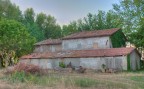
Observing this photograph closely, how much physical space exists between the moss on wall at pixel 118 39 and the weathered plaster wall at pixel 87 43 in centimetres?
133

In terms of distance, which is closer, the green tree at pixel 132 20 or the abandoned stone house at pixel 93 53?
the abandoned stone house at pixel 93 53

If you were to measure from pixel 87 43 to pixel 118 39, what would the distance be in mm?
6117

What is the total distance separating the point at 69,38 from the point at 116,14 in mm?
10903

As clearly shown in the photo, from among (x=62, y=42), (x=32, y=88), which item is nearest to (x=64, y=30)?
(x=62, y=42)

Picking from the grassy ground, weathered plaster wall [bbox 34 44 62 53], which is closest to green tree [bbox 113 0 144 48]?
weathered plaster wall [bbox 34 44 62 53]

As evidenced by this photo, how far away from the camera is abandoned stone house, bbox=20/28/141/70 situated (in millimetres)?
45281

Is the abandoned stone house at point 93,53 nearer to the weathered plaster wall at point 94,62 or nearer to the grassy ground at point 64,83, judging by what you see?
the weathered plaster wall at point 94,62

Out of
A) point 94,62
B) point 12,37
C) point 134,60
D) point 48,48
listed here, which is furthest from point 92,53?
point 48,48

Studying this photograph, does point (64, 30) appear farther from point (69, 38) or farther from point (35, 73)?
point (35, 73)

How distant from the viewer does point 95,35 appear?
183 feet

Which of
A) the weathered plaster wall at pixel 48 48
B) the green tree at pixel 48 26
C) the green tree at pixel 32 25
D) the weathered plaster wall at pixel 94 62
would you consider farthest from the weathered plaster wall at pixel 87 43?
the green tree at pixel 48 26

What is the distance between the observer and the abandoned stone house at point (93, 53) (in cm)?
4528

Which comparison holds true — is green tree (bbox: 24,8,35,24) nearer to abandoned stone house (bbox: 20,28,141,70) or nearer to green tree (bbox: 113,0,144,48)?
abandoned stone house (bbox: 20,28,141,70)

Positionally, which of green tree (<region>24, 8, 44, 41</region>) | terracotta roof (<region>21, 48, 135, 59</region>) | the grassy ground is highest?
green tree (<region>24, 8, 44, 41</region>)
